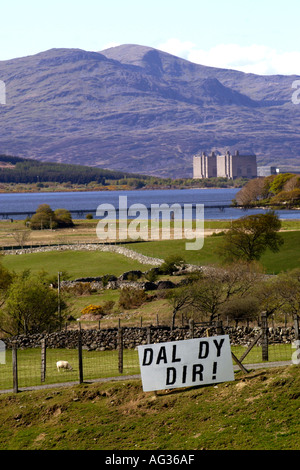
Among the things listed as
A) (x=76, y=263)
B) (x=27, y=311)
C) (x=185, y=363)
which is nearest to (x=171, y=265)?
(x=76, y=263)

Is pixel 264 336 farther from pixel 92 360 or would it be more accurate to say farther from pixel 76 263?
pixel 76 263

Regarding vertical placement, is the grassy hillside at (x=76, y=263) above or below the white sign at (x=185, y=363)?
below

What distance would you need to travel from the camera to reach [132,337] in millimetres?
33125

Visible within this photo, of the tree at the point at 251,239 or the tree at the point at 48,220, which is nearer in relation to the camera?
the tree at the point at 251,239

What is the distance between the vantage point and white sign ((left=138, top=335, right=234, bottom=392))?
55.8 ft

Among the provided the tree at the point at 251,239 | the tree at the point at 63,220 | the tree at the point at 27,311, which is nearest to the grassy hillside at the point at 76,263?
the tree at the point at 251,239

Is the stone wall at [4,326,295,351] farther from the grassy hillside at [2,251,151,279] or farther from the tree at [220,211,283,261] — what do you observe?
the tree at [220,211,283,261]

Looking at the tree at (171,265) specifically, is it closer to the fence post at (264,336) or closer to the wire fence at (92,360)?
the wire fence at (92,360)

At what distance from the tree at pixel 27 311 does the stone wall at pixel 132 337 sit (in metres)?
3.57

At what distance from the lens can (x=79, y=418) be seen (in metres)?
17.4

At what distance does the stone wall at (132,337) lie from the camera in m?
29.8

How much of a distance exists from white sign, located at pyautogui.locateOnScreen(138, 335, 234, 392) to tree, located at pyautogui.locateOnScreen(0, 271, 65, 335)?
23.2m
